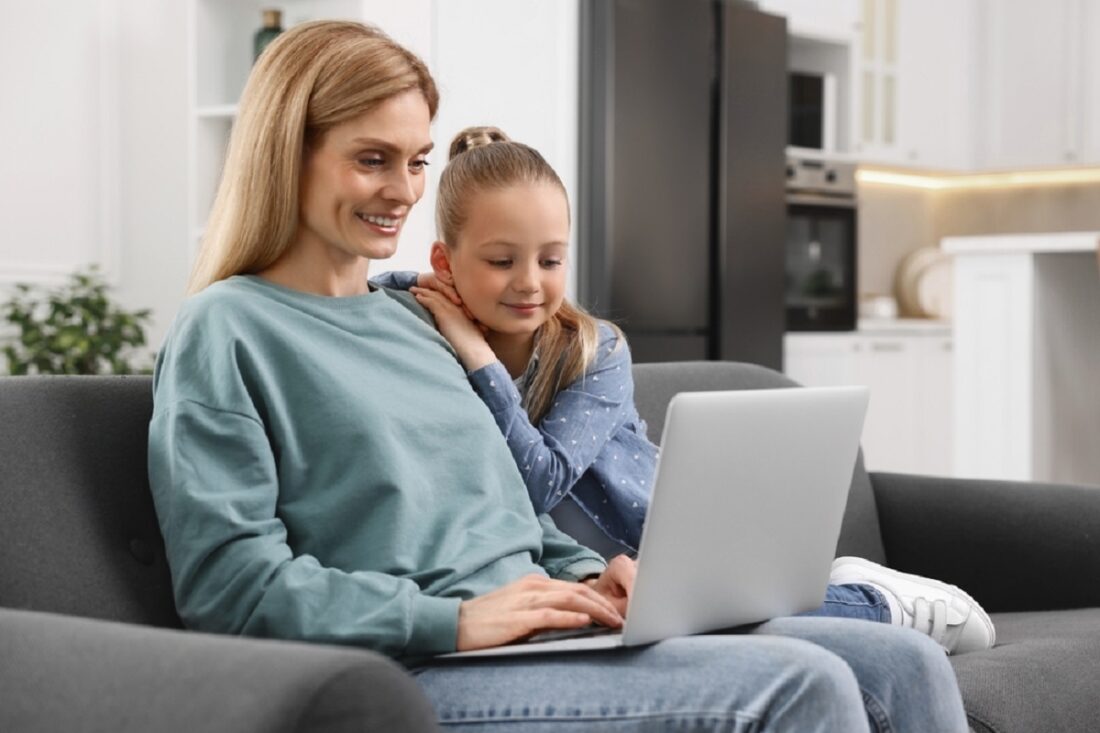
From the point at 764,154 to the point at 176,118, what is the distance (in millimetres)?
2063

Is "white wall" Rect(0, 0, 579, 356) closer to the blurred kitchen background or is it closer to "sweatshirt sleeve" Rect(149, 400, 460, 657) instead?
the blurred kitchen background

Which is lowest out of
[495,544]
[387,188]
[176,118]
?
[495,544]

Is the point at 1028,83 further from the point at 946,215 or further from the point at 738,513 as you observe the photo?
the point at 738,513

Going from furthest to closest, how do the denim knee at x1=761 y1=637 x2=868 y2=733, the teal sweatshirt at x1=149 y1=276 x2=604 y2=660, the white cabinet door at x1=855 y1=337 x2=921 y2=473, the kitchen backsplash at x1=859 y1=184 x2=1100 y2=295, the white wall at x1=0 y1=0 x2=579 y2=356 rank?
the kitchen backsplash at x1=859 y1=184 x2=1100 y2=295
the white cabinet door at x1=855 y1=337 x2=921 y2=473
the white wall at x1=0 y1=0 x2=579 y2=356
the teal sweatshirt at x1=149 y1=276 x2=604 y2=660
the denim knee at x1=761 y1=637 x2=868 y2=733

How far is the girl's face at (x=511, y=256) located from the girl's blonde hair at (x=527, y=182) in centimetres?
2

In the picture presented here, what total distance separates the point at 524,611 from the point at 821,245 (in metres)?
4.85

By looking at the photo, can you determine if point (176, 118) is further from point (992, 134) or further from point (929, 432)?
point (992, 134)

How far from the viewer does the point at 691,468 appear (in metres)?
1.35

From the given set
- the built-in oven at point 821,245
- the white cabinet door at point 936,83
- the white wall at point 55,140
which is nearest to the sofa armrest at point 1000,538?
the white wall at point 55,140

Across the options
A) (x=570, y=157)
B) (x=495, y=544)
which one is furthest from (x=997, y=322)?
(x=495, y=544)

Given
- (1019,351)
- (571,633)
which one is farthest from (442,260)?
(1019,351)

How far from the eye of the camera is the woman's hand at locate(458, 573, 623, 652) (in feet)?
4.65

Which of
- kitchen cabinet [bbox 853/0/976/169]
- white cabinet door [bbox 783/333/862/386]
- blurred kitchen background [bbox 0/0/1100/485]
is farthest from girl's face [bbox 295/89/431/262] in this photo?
kitchen cabinet [bbox 853/0/976/169]

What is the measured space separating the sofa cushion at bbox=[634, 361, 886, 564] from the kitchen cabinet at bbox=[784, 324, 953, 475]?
129 inches
